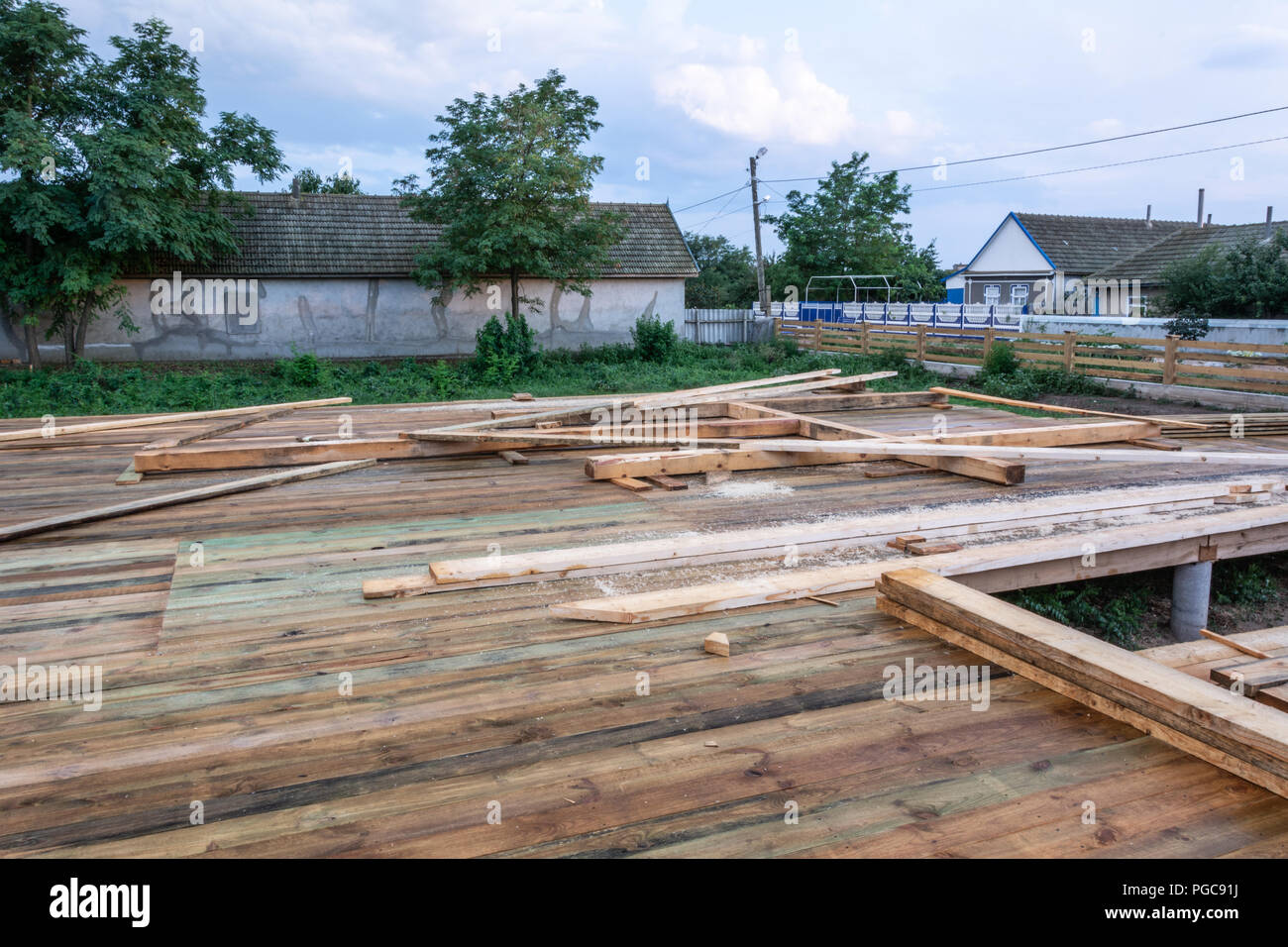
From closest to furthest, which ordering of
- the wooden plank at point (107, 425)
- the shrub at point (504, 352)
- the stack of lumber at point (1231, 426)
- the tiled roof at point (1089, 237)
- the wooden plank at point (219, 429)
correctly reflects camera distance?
the wooden plank at point (219, 429), the wooden plank at point (107, 425), the stack of lumber at point (1231, 426), the shrub at point (504, 352), the tiled roof at point (1089, 237)

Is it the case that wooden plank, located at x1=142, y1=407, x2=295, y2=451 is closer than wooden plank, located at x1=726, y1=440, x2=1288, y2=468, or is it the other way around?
wooden plank, located at x1=726, y1=440, x2=1288, y2=468

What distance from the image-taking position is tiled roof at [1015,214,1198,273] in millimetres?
33562

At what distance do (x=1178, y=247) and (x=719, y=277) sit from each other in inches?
816

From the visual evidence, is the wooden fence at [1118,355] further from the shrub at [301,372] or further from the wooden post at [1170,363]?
the shrub at [301,372]

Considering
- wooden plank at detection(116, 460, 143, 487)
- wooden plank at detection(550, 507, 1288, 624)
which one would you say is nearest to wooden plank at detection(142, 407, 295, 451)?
wooden plank at detection(116, 460, 143, 487)

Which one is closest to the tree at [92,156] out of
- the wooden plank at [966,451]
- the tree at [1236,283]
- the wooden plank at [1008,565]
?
the wooden plank at [966,451]

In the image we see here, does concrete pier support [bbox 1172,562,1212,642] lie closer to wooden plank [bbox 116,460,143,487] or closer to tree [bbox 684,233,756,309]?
wooden plank [bbox 116,460,143,487]

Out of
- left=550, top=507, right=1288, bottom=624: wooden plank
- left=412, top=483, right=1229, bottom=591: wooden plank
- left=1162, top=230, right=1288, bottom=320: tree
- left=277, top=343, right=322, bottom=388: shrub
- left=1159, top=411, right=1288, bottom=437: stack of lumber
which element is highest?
left=1162, top=230, right=1288, bottom=320: tree

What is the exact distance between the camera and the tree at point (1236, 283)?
19.2 meters

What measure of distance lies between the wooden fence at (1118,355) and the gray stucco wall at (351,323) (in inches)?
305

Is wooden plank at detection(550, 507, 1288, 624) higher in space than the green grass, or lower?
lower

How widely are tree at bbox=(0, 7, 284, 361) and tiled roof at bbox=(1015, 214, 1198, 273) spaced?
27692mm

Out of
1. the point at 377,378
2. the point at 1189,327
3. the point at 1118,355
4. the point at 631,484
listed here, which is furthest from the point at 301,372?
the point at 1189,327

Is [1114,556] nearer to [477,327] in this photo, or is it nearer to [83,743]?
[83,743]
